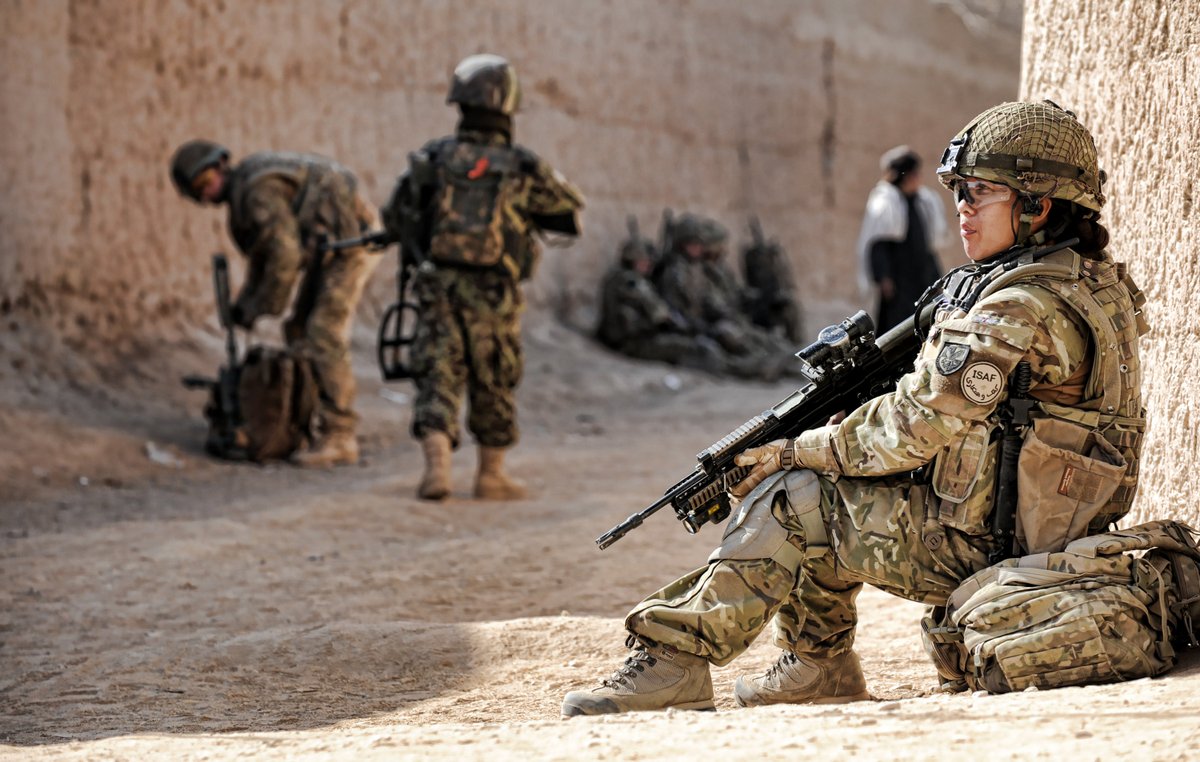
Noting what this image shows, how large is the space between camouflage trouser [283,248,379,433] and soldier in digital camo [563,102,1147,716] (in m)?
5.13

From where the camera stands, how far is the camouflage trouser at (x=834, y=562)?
2627mm

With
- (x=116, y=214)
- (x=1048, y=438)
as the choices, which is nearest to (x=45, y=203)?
(x=116, y=214)

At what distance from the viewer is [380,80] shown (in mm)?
11164

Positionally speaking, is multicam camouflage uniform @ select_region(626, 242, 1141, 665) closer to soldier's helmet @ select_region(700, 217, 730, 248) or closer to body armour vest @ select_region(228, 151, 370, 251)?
body armour vest @ select_region(228, 151, 370, 251)

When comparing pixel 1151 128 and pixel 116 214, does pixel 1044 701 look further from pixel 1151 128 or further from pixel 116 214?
pixel 116 214

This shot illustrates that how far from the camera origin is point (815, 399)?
2844mm

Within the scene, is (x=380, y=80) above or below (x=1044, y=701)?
above

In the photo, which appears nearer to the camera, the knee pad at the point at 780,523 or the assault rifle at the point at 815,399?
the knee pad at the point at 780,523

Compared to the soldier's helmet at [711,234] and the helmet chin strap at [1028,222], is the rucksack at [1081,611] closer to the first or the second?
the helmet chin strap at [1028,222]

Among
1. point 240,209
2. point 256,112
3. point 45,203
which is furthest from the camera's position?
point 256,112

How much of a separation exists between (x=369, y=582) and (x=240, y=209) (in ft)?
10.8

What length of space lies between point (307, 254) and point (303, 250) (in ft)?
0.11

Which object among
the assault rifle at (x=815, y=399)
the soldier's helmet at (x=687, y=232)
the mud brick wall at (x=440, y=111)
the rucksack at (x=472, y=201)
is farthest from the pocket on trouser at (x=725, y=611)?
the soldier's helmet at (x=687, y=232)

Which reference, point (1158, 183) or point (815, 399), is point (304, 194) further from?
point (815, 399)
